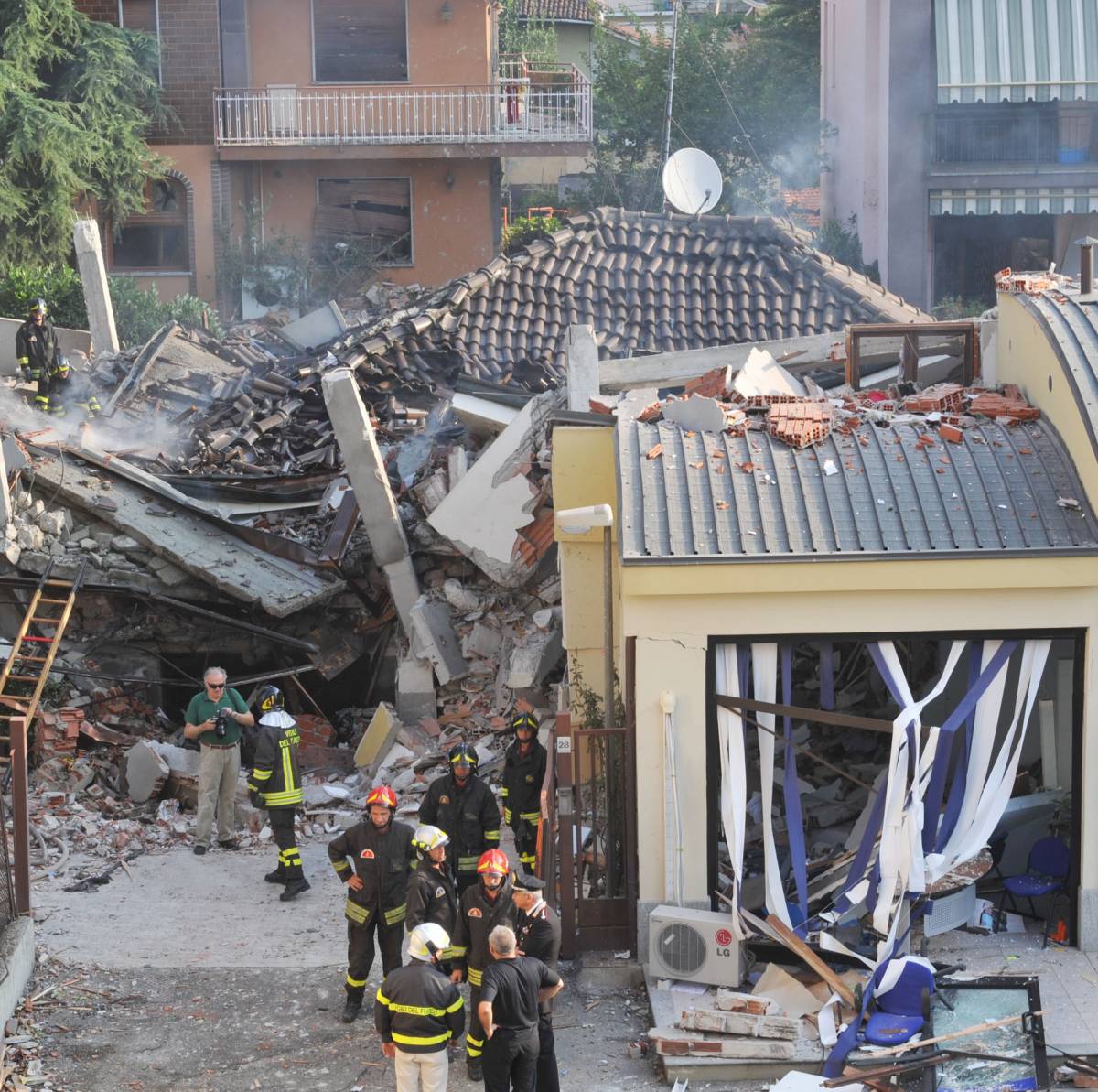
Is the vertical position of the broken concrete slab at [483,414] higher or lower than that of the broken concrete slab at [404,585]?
higher

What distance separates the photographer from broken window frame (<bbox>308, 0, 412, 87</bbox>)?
100 ft

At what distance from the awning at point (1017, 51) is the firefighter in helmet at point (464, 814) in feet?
65.0

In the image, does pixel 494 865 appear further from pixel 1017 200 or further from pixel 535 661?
pixel 1017 200

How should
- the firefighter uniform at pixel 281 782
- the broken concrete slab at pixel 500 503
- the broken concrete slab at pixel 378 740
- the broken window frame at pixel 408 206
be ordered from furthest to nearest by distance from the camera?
the broken window frame at pixel 408 206
the broken concrete slab at pixel 500 503
the broken concrete slab at pixel 378 740
the firefighter uniform at pixel 281 782

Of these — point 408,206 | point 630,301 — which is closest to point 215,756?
point 630,301

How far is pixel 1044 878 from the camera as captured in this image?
1031cm

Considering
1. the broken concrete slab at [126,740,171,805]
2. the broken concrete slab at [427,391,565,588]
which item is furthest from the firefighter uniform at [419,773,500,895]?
the broken concrete slab at [427,391,565,588]

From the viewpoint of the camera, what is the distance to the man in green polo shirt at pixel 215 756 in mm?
12766

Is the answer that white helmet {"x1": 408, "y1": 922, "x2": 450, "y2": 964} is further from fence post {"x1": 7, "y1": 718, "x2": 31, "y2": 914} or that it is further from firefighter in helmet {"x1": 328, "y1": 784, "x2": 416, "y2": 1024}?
fence post {"x1": 7, "y1": 718, "x2": 31, "y2": 914}

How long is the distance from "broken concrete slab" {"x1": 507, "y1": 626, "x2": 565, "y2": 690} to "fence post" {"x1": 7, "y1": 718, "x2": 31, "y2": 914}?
17.0ft

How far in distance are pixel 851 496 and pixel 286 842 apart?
4.82 metres

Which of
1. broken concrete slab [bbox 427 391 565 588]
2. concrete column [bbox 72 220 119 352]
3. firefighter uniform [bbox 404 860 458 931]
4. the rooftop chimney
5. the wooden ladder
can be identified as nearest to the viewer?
firefighter uniform [bbox 404 860 458 931]

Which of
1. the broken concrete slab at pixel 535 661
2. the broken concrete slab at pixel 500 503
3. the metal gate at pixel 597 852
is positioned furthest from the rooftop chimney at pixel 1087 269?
the broken concrete slab at pixel 535 661

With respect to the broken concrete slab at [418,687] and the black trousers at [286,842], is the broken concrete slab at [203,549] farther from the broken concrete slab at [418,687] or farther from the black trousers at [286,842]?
the black trousers at [286,842]
